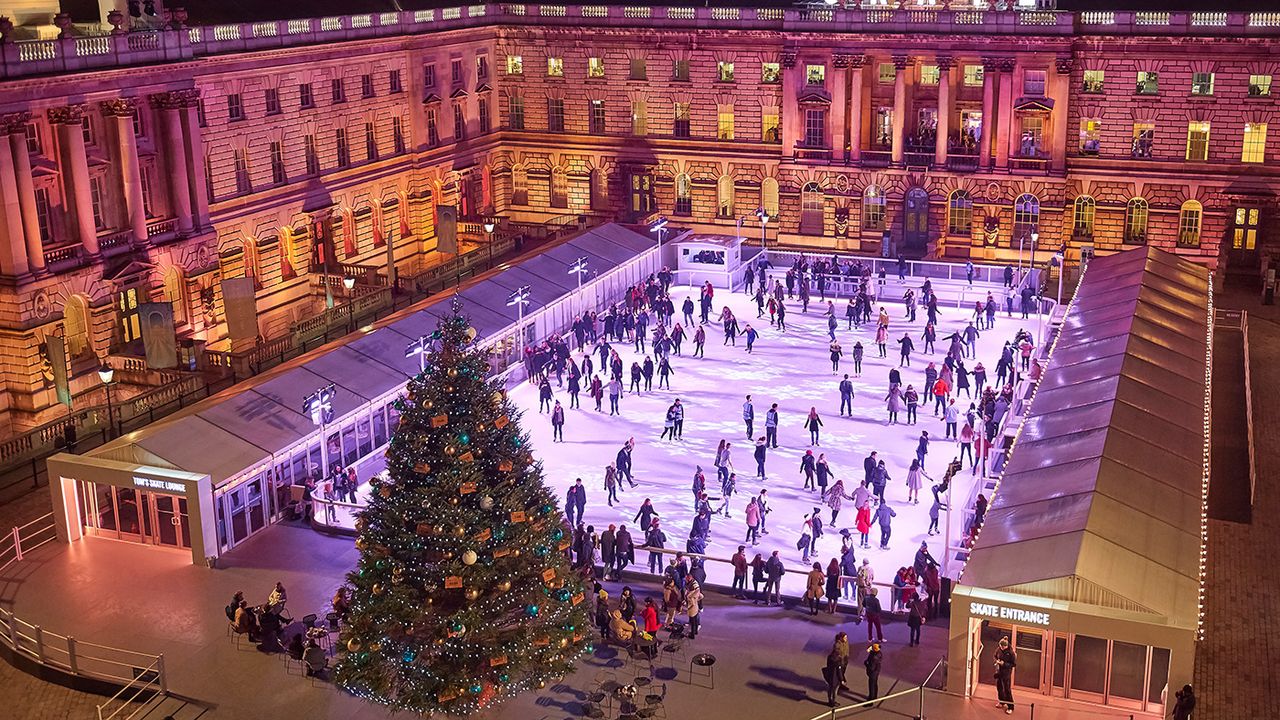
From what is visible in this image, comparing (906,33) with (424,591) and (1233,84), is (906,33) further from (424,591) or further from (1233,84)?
(424,591)

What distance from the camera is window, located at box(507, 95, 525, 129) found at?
7712cm

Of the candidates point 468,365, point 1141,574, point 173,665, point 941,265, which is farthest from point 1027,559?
point 941,265

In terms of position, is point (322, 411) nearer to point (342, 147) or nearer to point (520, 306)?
point (520, 306)

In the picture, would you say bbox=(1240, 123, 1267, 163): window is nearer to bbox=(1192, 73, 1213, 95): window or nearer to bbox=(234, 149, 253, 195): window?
bbox=(1192, 73, 1213, 95): window

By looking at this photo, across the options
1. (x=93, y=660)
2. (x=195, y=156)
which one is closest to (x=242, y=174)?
(x=195, y=156)

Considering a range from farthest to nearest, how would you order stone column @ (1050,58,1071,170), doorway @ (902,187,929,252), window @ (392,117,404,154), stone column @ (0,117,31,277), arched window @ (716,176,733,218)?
arched window @ (716,176,733,218), doorway @ (902,187,929,252), window @ (392,117,404,154), stone column @ (1050,58,1071,170), stone column @ (0,117,31,277)

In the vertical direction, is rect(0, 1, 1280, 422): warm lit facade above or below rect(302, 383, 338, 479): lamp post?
above

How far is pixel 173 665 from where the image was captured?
95.7 feet

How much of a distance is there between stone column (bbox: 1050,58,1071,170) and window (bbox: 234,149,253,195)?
1494 inches

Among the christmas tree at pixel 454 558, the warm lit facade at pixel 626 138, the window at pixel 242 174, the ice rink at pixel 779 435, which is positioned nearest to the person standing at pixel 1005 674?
the ice rink at pixel 779 435

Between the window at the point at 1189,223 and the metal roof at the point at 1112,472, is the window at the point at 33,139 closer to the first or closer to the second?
the metal roof at the point at 1112,472

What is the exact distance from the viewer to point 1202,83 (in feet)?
214

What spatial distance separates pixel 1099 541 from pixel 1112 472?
3901mm

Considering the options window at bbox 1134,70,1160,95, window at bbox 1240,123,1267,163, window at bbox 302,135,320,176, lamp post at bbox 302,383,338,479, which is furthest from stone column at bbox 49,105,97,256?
window at bbox 1240,123,1267,163
